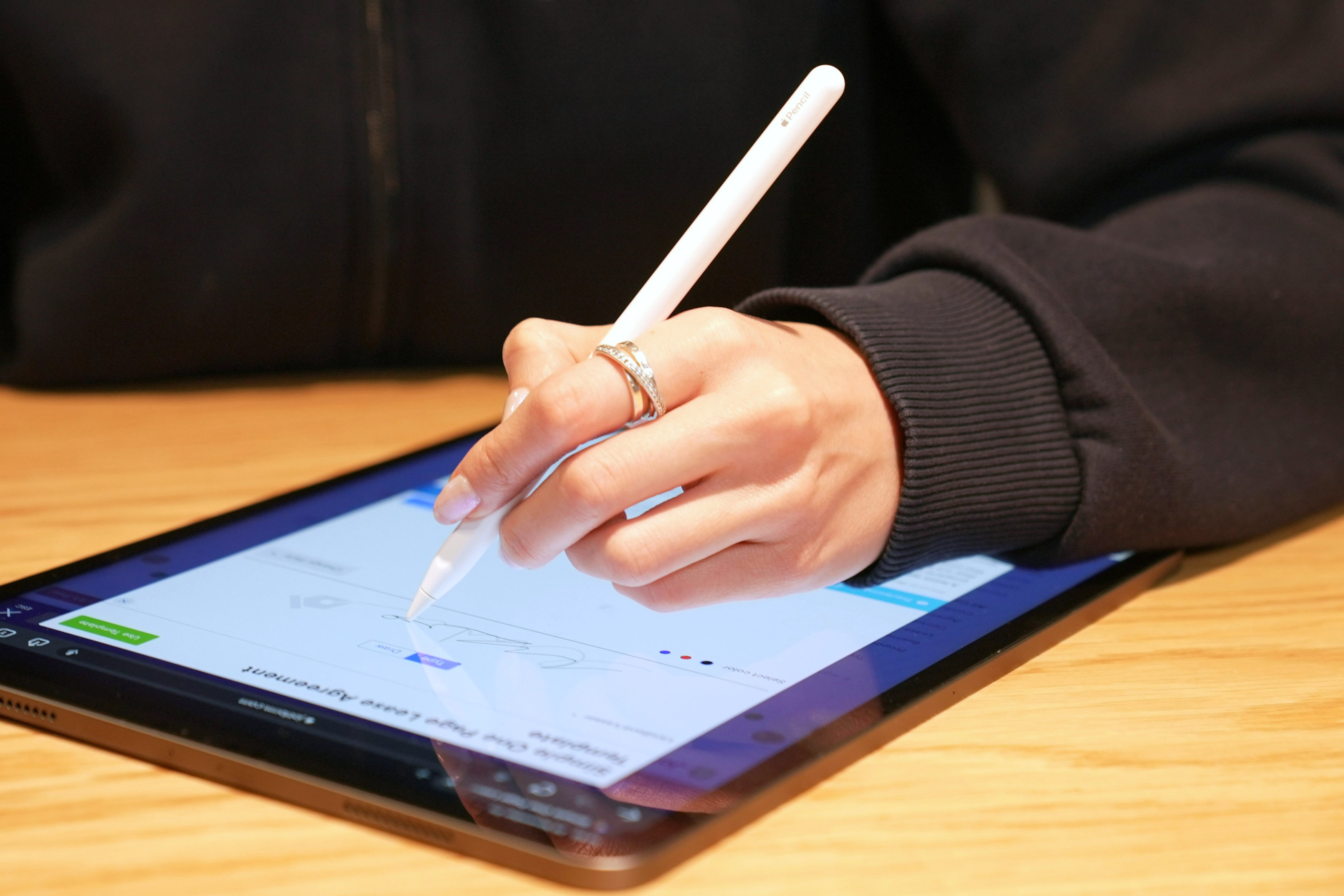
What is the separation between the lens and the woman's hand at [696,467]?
367 mm

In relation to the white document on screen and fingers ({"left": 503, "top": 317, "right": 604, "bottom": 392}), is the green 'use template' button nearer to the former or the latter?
the white document on screen

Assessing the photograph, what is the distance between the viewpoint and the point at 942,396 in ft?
1.49

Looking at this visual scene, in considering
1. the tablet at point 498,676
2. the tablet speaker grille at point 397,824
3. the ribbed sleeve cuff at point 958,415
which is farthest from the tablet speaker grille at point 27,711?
the ribbed sleeve cuff at point 958,415

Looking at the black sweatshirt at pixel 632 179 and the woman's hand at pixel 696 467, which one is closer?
the woman's hand at pixel 696 467

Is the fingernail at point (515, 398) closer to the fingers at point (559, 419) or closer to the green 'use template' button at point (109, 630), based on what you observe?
the fingers at point (559, 419)

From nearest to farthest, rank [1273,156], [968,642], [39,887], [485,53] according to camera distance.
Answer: [39,887] < [968,642] < [1273,156] < [485,53]

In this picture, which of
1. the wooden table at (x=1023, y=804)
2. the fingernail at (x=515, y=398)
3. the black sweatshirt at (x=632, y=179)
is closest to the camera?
the wooden table at (x=1023, y=804)

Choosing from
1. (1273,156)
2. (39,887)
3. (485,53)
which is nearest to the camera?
(39,887)

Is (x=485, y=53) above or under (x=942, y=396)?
above

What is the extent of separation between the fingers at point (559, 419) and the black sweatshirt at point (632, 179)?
16cm

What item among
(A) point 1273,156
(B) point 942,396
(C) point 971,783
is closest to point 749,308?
(B) point 942,396

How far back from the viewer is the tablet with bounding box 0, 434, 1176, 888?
0.31 metres

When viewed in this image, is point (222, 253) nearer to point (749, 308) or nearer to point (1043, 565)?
point (749, 308)

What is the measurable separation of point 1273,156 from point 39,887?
0.61 m
